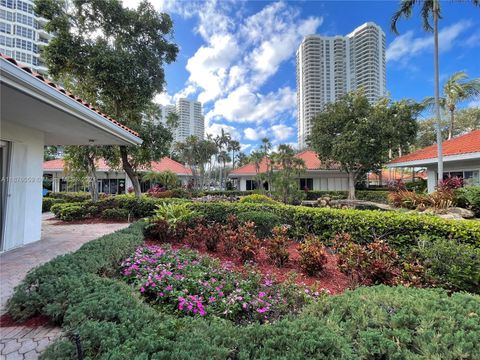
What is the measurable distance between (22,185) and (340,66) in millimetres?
32117

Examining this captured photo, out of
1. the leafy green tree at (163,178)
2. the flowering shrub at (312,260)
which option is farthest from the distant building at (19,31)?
the flowering shrub at (312,260)

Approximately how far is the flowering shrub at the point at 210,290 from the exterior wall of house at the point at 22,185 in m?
3.48

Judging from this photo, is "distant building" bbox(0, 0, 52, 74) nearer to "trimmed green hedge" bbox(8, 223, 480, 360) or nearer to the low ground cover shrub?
the low ground cover shrub

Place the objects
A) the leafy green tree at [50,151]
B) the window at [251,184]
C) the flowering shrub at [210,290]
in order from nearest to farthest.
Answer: the flowering shrub at [210,290], the leafy green tree at [50,151], the window at [251,184]

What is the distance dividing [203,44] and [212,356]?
12.3m

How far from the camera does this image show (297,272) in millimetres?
4629

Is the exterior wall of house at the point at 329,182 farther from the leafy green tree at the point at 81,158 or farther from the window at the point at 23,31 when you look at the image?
the window at the point at 23,31

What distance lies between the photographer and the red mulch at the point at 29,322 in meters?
2.56

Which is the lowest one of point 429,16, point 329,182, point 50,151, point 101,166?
point 329,182

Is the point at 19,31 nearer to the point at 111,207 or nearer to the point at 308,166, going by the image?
the point at 111,207

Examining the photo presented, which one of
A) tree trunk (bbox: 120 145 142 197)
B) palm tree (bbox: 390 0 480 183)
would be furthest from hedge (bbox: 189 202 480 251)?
palm tree (bbox: 390 0 480 183)

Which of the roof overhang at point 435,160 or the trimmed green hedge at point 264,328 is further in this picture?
the roof overhang at point 435,160

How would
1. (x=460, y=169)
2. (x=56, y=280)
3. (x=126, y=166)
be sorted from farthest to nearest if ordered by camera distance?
(x=460, y=169) < (x=126, y=166) < (x=56, y=280)

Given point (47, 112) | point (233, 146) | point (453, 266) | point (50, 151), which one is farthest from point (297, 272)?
point (233, 146)
